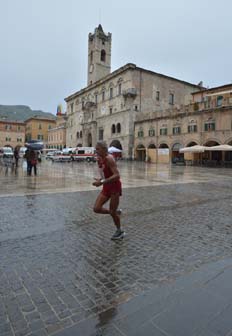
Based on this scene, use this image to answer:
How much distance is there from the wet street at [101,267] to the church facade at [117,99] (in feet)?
115

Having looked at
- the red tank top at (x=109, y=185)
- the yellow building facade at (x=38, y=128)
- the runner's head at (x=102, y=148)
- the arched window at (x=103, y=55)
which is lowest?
the red tank top at (x=109, y=185)

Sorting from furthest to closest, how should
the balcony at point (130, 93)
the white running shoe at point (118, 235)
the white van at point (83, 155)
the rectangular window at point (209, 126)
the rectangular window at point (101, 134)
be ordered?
the rectangular window at point (101, 134) → the balcony at point (130, 93) → the white van at point (83, 155) → the rectangular window at point (209, 126) → the white running shoe at point (118, 235)

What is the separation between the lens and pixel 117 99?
48.2m

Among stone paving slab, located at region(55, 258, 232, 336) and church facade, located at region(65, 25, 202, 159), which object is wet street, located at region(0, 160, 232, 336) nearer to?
stone paving slab, located at region(55, 258, 232, 336)

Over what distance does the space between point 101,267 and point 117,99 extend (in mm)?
47599

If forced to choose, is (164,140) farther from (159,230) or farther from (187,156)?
(159,230)

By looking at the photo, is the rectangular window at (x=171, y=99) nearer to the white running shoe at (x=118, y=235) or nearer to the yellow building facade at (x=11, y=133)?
the white running shoe at (x=118, y=235)

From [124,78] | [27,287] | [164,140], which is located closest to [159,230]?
[27,287]

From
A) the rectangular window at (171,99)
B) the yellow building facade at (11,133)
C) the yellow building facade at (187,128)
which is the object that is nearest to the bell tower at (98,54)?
the rectangular window at (171,99)

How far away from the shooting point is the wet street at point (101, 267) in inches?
87.5

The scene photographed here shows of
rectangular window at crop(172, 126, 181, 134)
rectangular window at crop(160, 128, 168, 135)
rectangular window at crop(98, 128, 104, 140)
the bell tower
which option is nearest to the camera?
rectangular window at crop(172, 126, 181, 134)

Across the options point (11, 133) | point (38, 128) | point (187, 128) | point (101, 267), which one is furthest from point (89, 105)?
point (101, 267)

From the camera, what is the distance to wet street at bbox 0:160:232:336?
222cm

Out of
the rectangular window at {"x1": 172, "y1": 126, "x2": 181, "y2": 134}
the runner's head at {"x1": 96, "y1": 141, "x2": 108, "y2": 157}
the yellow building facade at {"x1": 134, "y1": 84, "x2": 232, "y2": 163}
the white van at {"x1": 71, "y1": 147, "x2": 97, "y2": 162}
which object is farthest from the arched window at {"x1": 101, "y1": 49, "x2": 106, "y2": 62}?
the runner's head at {"x1": 96, "y1": 141, "x2": 108, "y2": 157}
